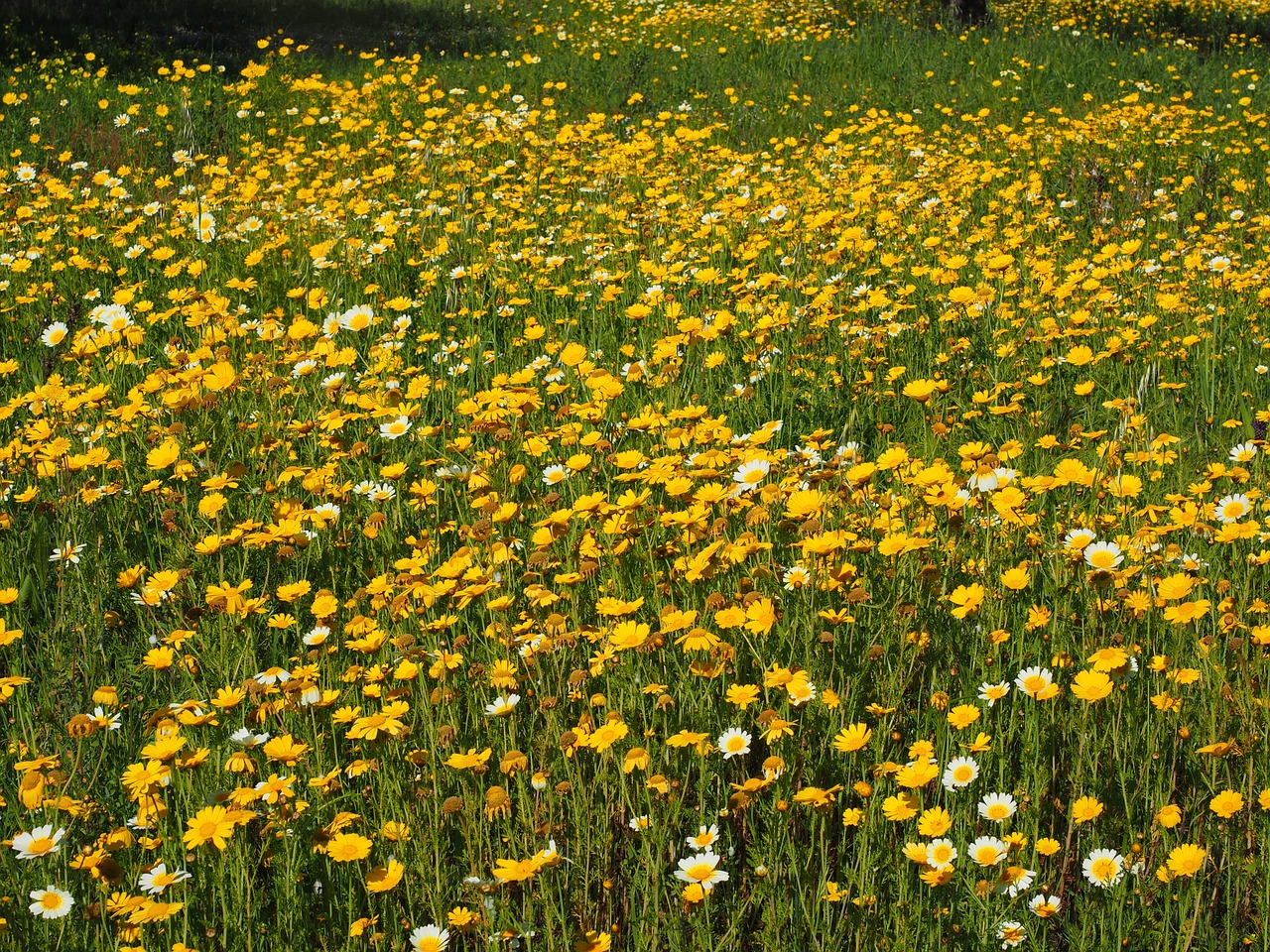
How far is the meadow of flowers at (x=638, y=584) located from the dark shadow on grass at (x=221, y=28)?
6570 mm

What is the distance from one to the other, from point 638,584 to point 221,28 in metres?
12.5

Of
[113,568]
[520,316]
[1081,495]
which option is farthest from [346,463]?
[1081,495]

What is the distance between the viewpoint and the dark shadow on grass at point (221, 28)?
1127 centimetres

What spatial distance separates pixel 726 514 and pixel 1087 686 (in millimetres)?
853

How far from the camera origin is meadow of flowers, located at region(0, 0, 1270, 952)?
1782mm

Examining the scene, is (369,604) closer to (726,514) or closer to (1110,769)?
(726,514)

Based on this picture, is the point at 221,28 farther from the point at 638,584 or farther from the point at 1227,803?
the point at 1227,803

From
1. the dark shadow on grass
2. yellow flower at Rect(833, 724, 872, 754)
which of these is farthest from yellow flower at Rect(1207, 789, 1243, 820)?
the dark shadow on grass

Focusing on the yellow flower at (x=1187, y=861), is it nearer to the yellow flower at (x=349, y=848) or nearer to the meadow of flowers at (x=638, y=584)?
the meadow of flowers at (x=638, y=584)

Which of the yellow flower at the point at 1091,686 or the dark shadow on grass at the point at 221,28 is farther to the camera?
the dark shadow on grass at the point at 221,28

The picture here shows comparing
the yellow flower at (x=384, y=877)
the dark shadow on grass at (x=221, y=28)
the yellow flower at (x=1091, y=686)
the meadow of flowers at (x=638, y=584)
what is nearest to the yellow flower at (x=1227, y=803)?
the meadow of flowers at (x=638, y=584)

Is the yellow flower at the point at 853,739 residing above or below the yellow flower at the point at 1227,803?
below

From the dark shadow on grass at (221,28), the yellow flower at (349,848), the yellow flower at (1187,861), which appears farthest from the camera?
the dark shadow on grass at (221,28)

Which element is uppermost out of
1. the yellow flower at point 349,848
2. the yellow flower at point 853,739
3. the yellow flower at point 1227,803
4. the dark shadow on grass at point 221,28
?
the dark shadow on grass at point 221,28
